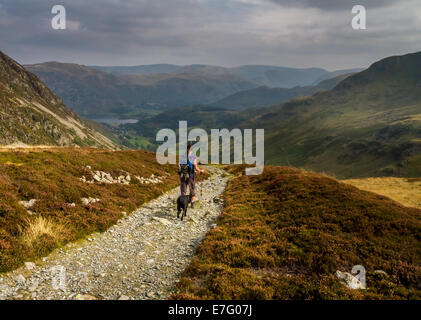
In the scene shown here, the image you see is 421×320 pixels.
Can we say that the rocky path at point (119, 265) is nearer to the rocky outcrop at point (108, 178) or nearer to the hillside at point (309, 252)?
the hillside at point (309, 252)

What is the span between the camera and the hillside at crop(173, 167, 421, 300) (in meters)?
9.23

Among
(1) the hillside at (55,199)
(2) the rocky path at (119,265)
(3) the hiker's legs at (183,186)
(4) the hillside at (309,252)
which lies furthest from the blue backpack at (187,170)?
(1) the hillside at (55,199)

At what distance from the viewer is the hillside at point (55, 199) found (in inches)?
443

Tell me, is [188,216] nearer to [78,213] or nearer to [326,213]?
[78,213]

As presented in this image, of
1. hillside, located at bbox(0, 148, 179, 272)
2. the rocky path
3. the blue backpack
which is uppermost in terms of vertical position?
the blue backpack

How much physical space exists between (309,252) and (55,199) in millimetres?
14601

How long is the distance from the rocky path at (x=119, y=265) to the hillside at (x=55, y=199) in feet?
2.22

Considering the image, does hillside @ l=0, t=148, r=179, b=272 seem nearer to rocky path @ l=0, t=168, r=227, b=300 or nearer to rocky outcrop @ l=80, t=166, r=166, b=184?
rocky outcrop @ l=80, t=166, r=166, b=184

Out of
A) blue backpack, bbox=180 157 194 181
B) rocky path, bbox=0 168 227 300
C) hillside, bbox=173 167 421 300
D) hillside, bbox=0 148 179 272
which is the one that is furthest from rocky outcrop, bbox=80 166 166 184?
hillside, bbox=173 167 421 300

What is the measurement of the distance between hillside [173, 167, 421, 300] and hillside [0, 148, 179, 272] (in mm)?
6529

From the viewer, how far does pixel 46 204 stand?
14.8 metres

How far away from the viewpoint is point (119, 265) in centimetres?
1136

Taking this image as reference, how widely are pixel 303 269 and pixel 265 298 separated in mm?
3081
